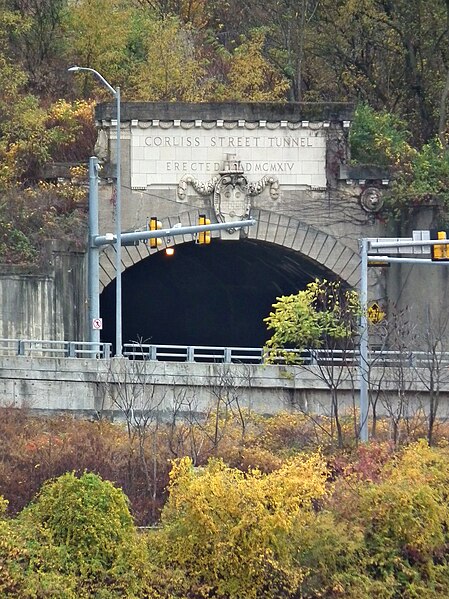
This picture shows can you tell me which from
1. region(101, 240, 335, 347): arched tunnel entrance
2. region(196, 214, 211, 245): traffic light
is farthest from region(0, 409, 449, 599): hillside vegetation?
region(101, 240, 335, 347): arched tunnel entrance

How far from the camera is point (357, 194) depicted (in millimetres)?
50375

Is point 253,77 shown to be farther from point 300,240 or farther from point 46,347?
point 46,347

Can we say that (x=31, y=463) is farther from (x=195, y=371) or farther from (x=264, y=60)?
(x=264, y=60)

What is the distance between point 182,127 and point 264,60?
1176 centimetres

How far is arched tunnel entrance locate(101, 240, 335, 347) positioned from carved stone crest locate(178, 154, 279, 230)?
152cm

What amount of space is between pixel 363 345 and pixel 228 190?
13653 mm

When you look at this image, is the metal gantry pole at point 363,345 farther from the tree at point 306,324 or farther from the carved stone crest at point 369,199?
the carved stone crest at point 369,199

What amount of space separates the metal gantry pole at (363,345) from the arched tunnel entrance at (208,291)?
13508 millimetres

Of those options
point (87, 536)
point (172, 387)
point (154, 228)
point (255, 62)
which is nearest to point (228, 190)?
point (154, 228)

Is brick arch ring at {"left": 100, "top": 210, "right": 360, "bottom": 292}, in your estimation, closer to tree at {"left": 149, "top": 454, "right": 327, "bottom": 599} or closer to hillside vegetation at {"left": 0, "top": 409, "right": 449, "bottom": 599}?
hillside vegetation at {"left": 0, "top": 409, "right": 449, "bottom": 599}

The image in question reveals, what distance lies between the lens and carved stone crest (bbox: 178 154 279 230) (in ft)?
163

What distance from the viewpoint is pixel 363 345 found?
122 feet

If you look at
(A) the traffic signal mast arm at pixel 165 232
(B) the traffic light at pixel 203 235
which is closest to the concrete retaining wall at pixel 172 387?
(A) the traffic signal mast arm at pixel 165 232

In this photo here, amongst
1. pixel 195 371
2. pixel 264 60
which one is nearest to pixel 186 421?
pixel 195 371
